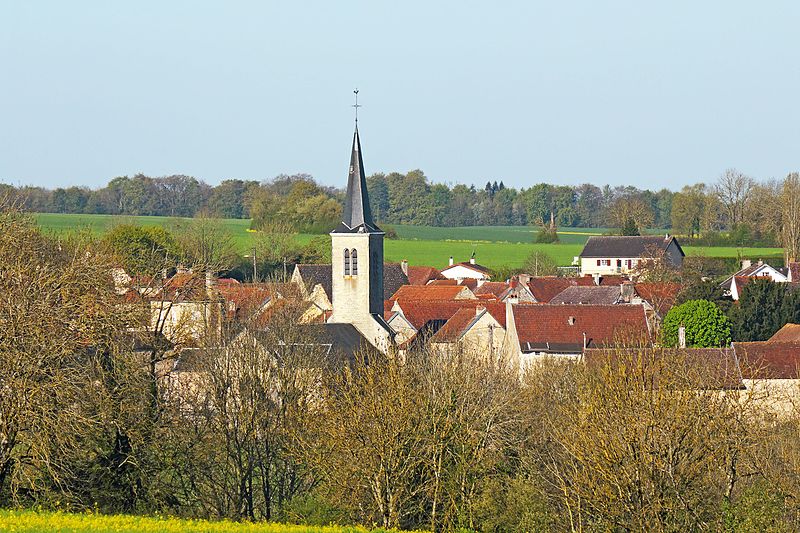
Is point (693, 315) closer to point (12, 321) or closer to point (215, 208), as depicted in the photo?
point (12, 321)

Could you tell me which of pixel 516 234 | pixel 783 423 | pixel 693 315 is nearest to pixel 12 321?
pixel 783 423

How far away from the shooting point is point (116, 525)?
64.8 feet

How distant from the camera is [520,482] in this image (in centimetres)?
2445

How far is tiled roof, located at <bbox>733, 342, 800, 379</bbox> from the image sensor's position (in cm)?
4019

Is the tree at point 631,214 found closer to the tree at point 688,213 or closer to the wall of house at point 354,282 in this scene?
the tree at point 688,213

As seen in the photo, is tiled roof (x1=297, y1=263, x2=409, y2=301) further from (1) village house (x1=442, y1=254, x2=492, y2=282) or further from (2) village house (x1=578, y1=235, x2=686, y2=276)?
(2) village house (x1=578, y1=235, x2=686, y2=276)

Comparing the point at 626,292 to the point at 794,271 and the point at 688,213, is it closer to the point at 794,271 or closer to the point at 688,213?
the point at 794,271

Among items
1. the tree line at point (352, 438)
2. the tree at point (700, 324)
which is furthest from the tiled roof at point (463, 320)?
the tree line at point (352, 438)

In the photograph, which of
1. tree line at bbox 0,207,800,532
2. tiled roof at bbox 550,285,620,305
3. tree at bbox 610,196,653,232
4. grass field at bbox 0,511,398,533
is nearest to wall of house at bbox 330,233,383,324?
tiled roof at bbox 550,285,620,305

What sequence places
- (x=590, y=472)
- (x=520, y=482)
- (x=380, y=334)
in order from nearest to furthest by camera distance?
(x=590, y=472)
(x=520, y=482)
(x=380, y=334)

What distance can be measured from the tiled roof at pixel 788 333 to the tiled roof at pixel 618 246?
42.8 meters

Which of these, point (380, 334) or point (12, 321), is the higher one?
point (12, 321)

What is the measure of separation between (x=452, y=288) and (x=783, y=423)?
40.1m

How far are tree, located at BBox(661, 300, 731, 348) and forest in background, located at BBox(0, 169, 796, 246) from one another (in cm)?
4832
